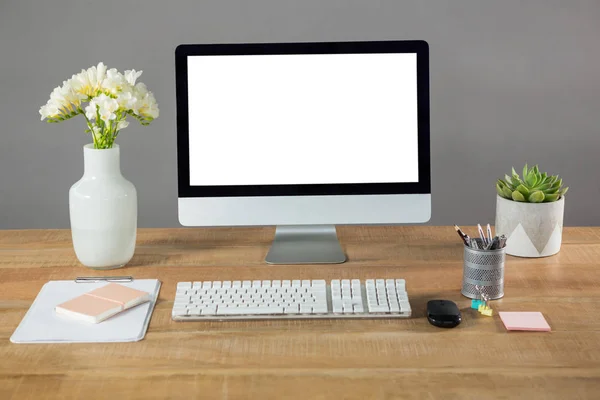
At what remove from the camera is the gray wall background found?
2996 millimetres

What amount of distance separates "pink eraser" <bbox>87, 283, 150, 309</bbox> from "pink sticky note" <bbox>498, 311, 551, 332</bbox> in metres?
0.65

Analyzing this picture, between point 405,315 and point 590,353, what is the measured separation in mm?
311

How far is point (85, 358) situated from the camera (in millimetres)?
1210

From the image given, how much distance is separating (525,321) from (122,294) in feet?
2.40

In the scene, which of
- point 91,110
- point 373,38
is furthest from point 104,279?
point 373,38

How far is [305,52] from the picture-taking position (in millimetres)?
1668

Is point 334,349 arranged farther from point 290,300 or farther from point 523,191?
point 523,191

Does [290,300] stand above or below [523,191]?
below

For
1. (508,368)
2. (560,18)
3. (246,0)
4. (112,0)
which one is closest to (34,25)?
(112,0)

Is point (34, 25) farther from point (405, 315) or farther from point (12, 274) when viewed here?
point (405, 315)

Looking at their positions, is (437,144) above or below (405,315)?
above

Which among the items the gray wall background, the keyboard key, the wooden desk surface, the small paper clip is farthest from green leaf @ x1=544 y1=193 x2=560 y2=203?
the gray wall background

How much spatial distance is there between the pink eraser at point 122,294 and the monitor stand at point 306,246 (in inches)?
12.9

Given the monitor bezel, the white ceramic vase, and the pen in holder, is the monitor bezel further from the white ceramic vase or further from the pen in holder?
the pen in holder
